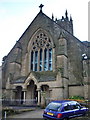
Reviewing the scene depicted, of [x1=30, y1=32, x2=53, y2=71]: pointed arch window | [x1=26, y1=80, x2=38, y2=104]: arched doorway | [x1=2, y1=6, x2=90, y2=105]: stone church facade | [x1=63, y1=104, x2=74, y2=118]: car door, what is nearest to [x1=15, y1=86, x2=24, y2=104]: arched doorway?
[x1=2, y1=6, x2=90, y2=105]: stone church facade

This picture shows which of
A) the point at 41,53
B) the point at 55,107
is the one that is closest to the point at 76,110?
the point at 55,107

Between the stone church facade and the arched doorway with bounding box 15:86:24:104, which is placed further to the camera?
the arched doorway with bounding box 15:86:24:104

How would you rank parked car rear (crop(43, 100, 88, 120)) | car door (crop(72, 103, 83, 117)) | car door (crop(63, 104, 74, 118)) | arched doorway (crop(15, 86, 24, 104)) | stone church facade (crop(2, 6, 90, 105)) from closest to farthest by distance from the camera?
1. parked car rear (crop(43, 100, 88, 120))
2. car door (crop(63, 104, 74, 118))
3. car door (crop(72, 103, 83, 117))
4. stone church facade (crop(2, 6, 90, 105))
5. arched doorway (crop(15, 86, 24, 104))

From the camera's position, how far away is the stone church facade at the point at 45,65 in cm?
2419

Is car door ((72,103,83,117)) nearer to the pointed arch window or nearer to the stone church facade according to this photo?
the stone church facade

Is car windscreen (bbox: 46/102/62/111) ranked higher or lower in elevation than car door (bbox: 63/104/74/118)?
higher

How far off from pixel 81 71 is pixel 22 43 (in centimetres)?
1340

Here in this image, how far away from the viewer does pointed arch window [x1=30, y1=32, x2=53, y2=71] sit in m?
28.4

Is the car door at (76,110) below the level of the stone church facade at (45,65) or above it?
below

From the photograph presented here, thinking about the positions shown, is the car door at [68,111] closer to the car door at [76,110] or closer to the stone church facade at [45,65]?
the car door at [76,110]

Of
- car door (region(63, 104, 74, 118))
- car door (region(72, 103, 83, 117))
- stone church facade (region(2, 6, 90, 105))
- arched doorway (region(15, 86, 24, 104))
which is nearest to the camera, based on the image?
car door (region(63, 104, 74, 118))

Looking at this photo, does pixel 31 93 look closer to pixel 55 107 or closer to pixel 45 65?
pixel 45 65

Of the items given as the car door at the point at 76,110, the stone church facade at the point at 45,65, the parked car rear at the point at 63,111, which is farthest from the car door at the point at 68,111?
the stone church facade at the point at 45,65

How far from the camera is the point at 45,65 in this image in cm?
2852
